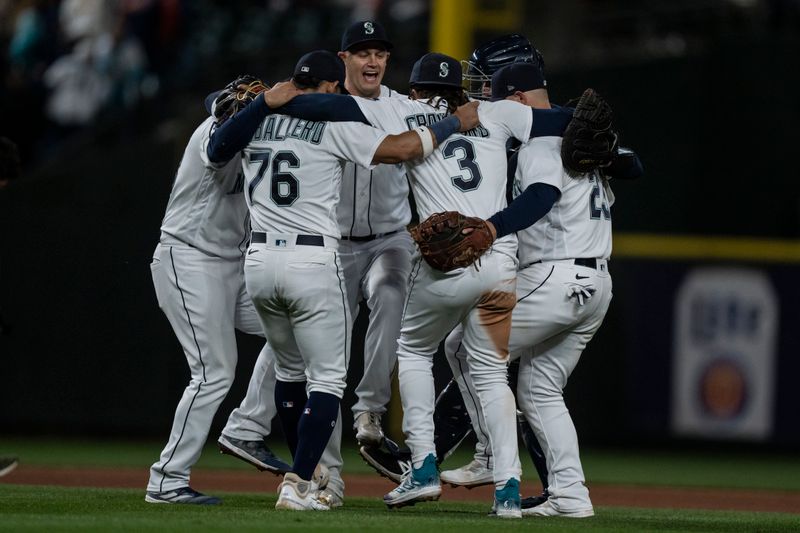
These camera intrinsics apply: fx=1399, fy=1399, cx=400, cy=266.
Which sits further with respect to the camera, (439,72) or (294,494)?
(439,72)

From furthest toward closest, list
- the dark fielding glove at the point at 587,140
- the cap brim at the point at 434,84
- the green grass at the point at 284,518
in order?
the cap brim at the point at 434,84
the dark fielding glove at the point at 587,140
the green grass at the point at 284,518

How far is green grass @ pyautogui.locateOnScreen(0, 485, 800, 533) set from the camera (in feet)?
15.7

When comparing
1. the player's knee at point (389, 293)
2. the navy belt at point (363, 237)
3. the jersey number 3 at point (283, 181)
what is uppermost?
the jersey number 3 at point (283, 181)

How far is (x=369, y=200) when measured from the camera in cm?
610

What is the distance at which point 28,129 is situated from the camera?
12.1 m

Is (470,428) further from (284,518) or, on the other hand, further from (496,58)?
(496,58)

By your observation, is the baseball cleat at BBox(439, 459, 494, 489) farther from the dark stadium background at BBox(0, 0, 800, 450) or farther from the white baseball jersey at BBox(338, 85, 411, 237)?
the dark stadium background at BBox(0, 0, 800, 450)

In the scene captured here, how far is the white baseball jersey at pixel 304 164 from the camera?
211 inches

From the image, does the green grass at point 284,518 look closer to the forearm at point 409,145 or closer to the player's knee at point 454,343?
the player's knee at point 454,343

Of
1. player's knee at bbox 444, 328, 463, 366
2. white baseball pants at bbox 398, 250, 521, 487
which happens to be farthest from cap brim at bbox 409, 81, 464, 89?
player's knee at bbox 444, 328, 463, 366

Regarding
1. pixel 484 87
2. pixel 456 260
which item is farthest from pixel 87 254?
pixel 456 260

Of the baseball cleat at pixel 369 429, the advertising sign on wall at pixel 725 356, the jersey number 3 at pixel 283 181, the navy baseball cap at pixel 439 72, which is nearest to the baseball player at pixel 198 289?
the jersey number 3 at pixel 283 181

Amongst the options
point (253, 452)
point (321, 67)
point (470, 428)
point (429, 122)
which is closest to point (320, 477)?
point (253, 452)

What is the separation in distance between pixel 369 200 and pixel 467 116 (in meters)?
0.77
